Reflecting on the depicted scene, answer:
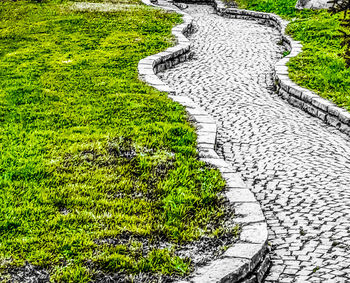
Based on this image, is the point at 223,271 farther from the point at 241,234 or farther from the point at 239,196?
the point at 239,196

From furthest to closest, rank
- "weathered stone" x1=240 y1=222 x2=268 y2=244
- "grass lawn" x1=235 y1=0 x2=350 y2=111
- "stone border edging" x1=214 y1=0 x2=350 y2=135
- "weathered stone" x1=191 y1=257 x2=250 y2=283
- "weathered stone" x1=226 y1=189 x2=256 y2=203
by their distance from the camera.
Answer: "grass lawn" x1=235 y1=0 x2=350 y2=111 → "stone border edging" x1=214 y1=0 x2=350 y2=135 → "weathered stone" x1=226 y1=189 x2=256 y2=203 → "weathered stone" x1=240 y1=222 x2=268 y2=244 → "weathered stone" x1=191 y1=257 x2=250 y2=283

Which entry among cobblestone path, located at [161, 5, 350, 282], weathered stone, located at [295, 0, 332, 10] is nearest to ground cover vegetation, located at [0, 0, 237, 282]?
cobblestone path, located at [161, 5, 350, 282]

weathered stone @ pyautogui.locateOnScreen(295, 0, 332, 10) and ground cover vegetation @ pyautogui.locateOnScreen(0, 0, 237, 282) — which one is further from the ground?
weathered stone @ pyautogui.locateOnScreen(295, 0, 332, 10)

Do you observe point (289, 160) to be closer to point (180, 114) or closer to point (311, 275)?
point (180, 114)

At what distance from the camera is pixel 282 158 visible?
5602 mm

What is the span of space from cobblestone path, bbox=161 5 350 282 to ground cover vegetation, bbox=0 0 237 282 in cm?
61

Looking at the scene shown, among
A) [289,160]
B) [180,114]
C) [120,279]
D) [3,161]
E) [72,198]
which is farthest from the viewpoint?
[180,114]

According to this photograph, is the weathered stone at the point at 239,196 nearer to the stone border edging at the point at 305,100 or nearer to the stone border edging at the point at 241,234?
the stone border edging at the point at 241,234

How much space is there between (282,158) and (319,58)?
4321mm

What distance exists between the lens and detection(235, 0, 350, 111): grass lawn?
301 inches

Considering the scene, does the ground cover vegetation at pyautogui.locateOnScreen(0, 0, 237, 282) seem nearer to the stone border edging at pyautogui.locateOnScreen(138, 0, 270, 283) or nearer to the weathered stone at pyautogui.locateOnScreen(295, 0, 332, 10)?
the stone border edging at pyautogui.locateOnScreen(138, 0, 270, 283)

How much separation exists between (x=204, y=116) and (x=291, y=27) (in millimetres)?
7152

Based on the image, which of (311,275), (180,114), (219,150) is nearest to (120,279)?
(311,275)

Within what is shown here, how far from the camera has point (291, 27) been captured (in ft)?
40.5
